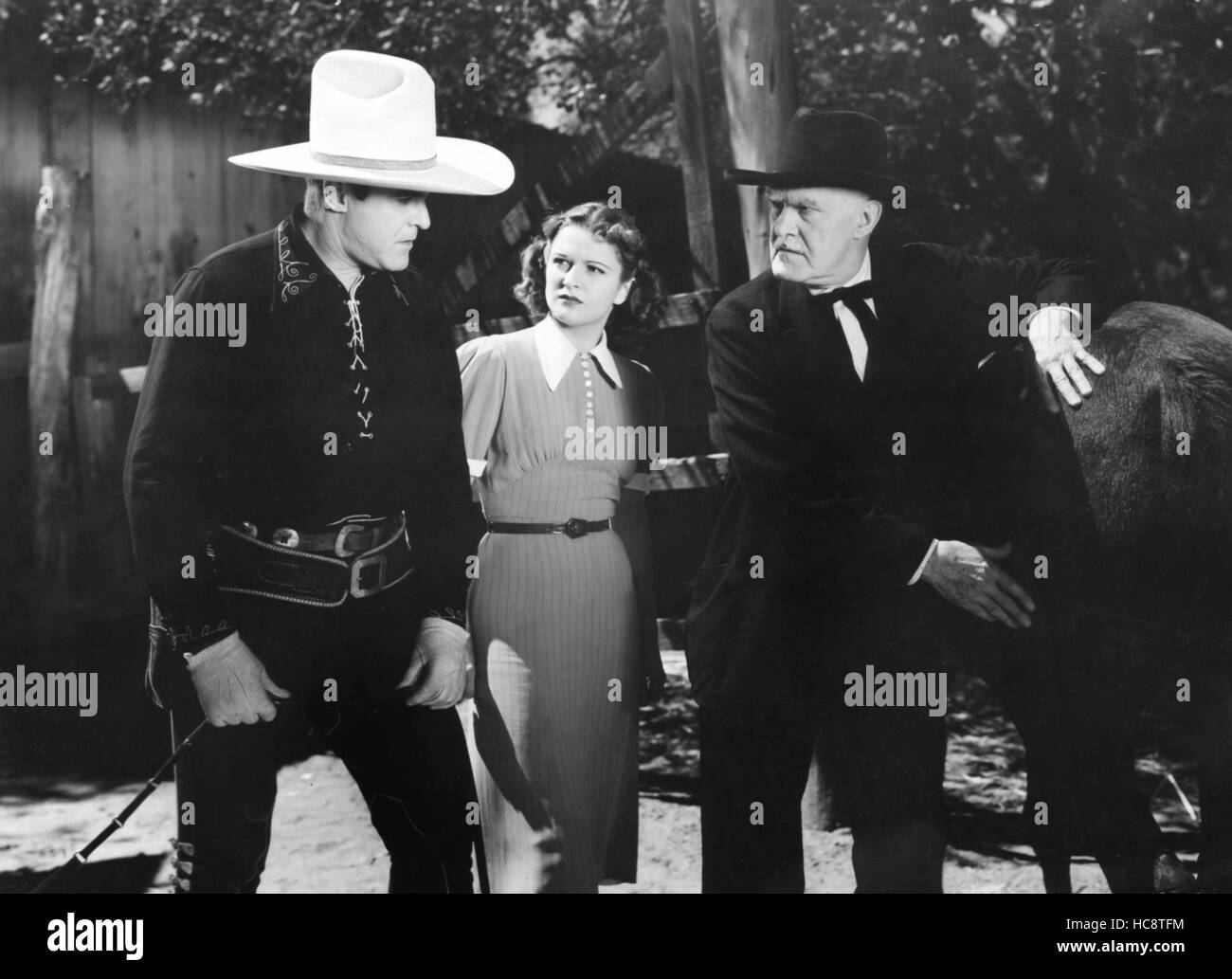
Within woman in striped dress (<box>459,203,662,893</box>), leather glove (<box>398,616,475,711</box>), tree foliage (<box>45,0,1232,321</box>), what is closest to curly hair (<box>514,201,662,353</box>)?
woman in striped dress (<box>459,203,662,893</box>)

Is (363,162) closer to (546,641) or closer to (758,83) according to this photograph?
(758,83)

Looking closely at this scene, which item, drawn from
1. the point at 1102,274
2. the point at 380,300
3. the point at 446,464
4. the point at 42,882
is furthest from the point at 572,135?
the point at 42,882

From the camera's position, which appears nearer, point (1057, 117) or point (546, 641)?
point (546, 641)

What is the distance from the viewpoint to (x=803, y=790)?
3.54 m

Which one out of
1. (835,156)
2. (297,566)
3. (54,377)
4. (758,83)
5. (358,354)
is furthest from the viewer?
(54,377)

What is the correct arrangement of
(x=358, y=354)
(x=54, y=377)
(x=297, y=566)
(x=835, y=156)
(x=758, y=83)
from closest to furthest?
(x=297, y=566) < (x=358, y=354) < (x=835, y=156) < (x=758, y=83) < (x=54, y=377)

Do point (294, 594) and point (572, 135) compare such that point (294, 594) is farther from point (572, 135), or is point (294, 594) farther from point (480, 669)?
point (572, 135)

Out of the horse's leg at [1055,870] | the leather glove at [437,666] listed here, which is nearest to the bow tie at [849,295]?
the leather glove at [437,666]

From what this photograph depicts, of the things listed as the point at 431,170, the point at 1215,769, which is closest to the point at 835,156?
the point at 431,170

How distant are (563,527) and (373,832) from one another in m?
1.11

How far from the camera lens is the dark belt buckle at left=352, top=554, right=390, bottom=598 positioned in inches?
128

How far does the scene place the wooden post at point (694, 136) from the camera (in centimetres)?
379

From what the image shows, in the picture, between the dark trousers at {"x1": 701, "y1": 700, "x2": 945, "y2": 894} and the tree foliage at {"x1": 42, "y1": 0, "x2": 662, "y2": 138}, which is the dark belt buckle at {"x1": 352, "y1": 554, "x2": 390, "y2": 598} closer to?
the dark trousers at {"x1": 701, "y1": 700, "x2": 945, "y2": 894}

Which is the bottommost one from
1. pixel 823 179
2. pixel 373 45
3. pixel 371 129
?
pixel 823 179
